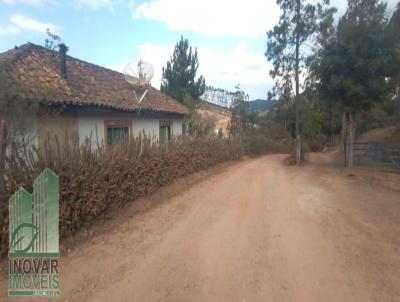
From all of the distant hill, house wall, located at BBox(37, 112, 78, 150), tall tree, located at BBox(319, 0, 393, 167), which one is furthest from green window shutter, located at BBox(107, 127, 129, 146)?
the distant hill

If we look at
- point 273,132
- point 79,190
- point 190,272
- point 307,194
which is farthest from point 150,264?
point 273,132

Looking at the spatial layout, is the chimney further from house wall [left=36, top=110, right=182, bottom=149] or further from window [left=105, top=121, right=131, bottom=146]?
window [left=105, top=121, right=131, bottom=146]

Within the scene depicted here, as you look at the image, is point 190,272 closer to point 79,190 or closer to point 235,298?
point 235,298

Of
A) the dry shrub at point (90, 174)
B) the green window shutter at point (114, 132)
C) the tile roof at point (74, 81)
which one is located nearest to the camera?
the dry shrub at point (90, 174)

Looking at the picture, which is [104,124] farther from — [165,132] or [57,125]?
[165,132]

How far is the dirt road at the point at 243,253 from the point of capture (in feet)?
12.6

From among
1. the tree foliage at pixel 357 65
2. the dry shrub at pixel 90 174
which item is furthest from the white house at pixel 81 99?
the tree foliage at pixel 357 65

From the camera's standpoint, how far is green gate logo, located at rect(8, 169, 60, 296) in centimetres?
437

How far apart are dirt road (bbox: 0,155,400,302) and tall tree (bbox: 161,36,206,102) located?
1843 cm

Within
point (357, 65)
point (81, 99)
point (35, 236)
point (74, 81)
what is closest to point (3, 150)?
point (35, 236)

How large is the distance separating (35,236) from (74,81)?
25.1 feet

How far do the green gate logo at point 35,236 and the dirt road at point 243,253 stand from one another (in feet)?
0.78

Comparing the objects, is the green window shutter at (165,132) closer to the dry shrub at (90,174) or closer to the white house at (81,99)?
the white house at (81,99)

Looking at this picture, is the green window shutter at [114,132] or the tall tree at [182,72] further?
the tall tree at [182,72]
